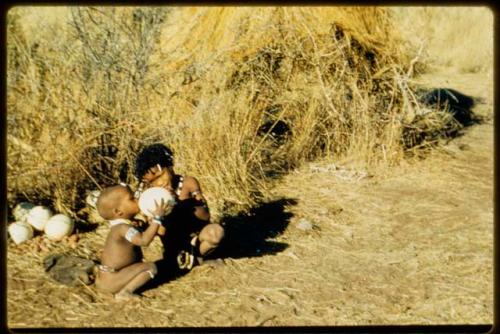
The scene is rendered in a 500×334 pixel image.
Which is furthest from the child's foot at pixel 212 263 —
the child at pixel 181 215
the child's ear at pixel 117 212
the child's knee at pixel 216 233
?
the child's ear at pixel 117 212

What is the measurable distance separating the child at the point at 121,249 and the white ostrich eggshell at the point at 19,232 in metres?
0.93

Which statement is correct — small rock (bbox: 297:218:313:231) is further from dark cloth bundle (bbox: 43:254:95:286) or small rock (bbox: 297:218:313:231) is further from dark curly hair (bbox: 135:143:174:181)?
dark cloth bundle (bbox: 43:254:95:286)

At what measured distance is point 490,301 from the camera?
3.72 m

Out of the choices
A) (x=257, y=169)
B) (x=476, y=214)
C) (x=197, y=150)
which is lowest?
(x=476, y=214)

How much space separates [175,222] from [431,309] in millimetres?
1695

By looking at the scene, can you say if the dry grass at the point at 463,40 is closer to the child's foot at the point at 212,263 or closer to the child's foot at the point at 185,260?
the child's foot at the point at 212,263

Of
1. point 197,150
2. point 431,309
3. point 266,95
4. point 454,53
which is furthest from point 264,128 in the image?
point 454,53

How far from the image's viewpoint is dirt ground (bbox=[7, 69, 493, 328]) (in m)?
3.43

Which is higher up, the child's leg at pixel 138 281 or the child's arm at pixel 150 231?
the child's arm at pixel 150 231

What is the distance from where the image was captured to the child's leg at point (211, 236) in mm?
3670

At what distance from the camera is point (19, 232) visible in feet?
13.5

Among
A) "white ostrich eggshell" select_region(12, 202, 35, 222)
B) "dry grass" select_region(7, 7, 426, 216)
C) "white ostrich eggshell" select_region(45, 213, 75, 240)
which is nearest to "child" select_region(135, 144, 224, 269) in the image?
"white ostrich eggshell" select_region(45, 213, 75, 240)

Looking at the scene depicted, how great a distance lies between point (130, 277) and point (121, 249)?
175 millimetres

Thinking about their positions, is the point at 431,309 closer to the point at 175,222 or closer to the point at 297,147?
the point at 175,222
